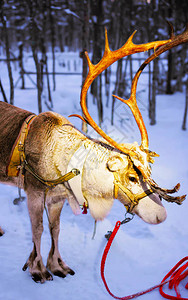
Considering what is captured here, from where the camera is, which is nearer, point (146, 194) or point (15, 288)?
point (146, 194)

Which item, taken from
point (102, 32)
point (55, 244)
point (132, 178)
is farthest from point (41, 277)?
A: point (102, 32)

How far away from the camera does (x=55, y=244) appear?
2.83m

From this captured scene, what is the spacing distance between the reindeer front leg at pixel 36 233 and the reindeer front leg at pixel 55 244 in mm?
119

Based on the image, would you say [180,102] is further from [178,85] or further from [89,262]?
[89,262]

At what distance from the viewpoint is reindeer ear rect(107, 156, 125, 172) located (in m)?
2.15

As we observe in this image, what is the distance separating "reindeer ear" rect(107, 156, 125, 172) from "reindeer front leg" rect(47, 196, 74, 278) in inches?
33.7

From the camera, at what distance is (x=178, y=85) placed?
15070 millimetres

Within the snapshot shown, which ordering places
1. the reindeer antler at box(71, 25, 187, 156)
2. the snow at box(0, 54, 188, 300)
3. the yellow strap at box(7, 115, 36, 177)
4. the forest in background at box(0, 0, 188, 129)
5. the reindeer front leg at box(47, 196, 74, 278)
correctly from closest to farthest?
the reindeer antler at box(71, 25, 187, 156) → the yellow strap at box(7, 115, 36, 177) → the snow at box(0, 54, 188, 300) → the reindeer front leg at box(47, 196, 74, 278) → the forest in background at box(0, 0, 188, 129)

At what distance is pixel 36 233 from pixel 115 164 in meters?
1.14

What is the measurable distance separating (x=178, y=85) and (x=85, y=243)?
13649mm

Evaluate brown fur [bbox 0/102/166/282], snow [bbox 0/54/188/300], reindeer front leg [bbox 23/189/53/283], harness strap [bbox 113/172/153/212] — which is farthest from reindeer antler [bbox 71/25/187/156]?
snow [bbox 0/54/188/300]

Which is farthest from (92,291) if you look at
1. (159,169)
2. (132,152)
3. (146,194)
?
(159,169)

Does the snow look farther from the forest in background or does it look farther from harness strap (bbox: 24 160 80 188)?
the forest in background

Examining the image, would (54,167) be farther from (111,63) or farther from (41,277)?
(41,277)
